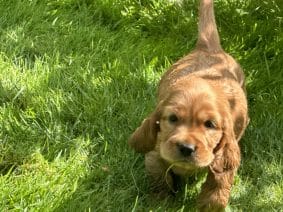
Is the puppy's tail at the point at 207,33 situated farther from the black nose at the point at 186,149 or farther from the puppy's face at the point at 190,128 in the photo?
the black nose at the point at 186,149

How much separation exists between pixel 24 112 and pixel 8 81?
366 millimetres

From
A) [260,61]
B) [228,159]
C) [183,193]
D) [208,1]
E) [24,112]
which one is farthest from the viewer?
[260,61]

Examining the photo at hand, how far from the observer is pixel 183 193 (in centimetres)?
429

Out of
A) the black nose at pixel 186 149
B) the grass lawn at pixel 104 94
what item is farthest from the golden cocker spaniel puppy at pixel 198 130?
the grass lawn at pixel 104 94

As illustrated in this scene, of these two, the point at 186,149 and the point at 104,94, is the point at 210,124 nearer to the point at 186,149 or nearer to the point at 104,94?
the point at 186,149

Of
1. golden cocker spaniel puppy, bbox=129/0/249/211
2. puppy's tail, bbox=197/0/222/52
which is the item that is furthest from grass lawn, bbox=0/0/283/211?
puppy's tail, bbox=197/0/222/52

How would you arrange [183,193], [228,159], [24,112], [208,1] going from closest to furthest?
[228,159]
[183,193]
[24,112]
[208,1]

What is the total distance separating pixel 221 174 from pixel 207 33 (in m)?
1.35

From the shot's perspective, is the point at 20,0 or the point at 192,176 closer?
the point at 192,176

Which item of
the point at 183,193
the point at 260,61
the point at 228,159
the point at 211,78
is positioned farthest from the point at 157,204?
the point at 260,61

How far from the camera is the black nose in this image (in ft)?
11.9

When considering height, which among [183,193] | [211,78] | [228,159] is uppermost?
[211,78]

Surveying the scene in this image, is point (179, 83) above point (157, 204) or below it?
above

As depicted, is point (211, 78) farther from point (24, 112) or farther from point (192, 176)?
point (24, 112)
